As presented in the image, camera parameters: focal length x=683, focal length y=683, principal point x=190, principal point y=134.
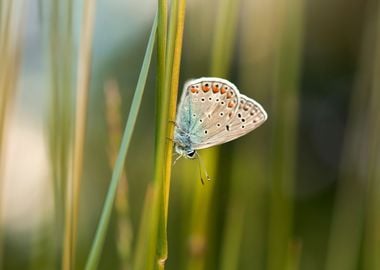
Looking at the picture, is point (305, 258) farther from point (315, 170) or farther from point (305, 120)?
point (305, 120)

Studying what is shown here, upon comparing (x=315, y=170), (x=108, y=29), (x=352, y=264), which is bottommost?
(x=315, y=170)

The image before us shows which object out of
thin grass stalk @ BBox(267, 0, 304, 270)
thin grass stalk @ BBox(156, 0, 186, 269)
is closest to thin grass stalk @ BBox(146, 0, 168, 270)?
thin grass stalk @ BBox(156, 0, 186, 269)

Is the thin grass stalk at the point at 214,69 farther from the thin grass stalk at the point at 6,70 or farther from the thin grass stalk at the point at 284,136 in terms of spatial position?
the thin grass stalk at the point at 6,70

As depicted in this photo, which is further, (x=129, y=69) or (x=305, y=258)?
(x=129, y=69)

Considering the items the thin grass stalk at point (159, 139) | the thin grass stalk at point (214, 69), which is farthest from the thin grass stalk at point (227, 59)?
the thin grass stalk at point (159, 139)

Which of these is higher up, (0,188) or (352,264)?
(0,188)

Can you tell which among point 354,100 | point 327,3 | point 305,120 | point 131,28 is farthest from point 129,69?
point 354,100

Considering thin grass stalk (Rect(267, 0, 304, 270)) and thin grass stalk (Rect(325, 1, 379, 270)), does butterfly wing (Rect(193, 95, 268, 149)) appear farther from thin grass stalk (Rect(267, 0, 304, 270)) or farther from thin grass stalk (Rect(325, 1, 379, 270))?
thin grass stalk (Rect(325, 1, 379, 270))
